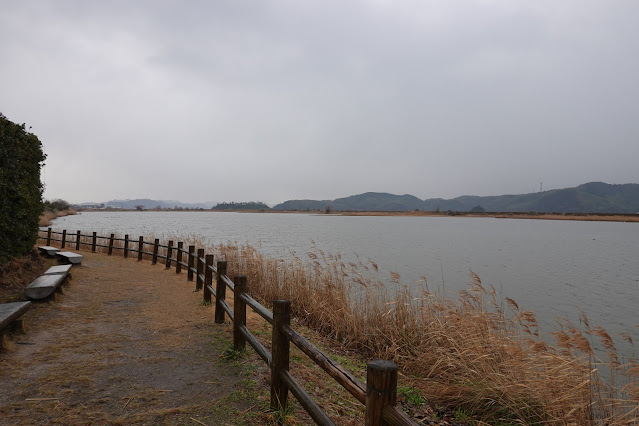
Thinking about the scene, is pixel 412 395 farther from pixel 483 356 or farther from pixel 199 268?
pixel 199 268

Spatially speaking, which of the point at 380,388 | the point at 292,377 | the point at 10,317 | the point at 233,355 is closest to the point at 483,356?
the point at 292,377

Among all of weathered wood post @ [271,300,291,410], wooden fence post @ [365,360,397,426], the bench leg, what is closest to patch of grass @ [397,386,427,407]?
weathered wood post @ [271,300,291,410]

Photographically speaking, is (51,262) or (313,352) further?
(51,262)

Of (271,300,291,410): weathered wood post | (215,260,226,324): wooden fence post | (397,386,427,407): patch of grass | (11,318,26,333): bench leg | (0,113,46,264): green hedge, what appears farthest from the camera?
(0,113,46,264): green hedge

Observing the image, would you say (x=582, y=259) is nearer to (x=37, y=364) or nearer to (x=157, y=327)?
(x=157, y=327)

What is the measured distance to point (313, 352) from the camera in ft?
10.7

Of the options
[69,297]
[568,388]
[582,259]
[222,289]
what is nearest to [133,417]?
[222,289]

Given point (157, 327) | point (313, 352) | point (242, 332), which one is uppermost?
point (313, 352)

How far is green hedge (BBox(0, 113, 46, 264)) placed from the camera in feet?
29.0

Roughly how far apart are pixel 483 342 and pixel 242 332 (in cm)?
414

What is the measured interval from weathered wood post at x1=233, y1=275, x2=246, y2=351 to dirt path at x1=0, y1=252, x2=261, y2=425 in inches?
14.2

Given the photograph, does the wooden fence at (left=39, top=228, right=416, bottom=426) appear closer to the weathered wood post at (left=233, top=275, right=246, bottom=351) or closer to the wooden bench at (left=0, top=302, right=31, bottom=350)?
the weathered wood post at (left=233, top=275, right=246, bottom=351)

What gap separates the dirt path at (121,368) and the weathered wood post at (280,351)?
347mm

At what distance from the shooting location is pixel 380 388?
89.8 inches
